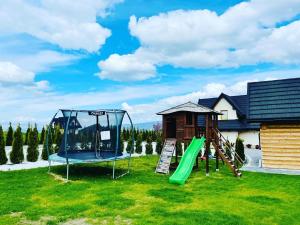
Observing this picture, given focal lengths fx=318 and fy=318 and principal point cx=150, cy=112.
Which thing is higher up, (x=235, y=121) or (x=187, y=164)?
(x=235, y=121)

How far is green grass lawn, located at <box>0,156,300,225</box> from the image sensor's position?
8039mm

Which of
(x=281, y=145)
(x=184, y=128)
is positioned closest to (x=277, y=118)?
(x=281, y=145)

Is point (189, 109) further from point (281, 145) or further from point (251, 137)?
point (251, 137)

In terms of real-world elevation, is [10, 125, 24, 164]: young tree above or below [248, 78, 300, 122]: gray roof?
below

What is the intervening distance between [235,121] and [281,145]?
19137 millimetres

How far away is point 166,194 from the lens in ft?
35.3

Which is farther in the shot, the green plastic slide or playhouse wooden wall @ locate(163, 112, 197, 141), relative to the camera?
playhouse wooden wall @ locate(163, 112, 197, 141)

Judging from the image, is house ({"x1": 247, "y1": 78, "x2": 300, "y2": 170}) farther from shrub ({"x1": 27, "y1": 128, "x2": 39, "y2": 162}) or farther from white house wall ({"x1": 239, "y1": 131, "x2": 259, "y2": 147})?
white house wall ({"x1": 239, "y1": 131, "x2": 259, "y2": 147})

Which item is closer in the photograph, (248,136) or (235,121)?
(248,136)

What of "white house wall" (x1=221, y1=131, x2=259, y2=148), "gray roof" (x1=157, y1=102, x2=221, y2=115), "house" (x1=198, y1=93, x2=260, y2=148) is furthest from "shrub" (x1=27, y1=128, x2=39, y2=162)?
"white house wall" (x1=221, y1=131, x2=259, y2=148)

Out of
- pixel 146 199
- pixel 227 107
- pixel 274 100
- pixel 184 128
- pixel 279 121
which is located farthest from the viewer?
pixel 227 107

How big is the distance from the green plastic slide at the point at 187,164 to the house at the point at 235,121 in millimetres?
18832

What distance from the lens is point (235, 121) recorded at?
35781 mm

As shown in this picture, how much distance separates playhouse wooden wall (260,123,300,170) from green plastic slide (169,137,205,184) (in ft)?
13.1
